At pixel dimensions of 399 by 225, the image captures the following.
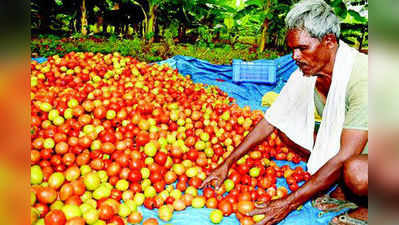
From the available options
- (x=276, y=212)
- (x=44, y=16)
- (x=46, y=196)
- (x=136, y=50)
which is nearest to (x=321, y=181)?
(x=276, y=212)

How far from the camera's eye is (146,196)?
243 cm

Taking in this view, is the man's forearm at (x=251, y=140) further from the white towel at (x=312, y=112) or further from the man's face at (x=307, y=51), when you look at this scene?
the man's face at (x=307, y=51)

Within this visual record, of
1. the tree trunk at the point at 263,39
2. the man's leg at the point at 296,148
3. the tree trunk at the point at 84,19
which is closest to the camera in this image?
the man's leg at the point at 296,148

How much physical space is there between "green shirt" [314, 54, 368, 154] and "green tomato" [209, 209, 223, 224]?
1.10 m

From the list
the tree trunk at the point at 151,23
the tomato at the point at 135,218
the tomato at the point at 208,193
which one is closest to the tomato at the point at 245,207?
the tomato at the point at 208,193

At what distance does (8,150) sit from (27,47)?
0.24 m

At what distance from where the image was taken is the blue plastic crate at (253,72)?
652 cm

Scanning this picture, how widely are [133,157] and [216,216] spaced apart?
921 millimetres

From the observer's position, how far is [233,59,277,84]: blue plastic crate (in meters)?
6.52

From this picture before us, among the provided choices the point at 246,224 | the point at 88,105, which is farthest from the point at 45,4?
the point at 246,224

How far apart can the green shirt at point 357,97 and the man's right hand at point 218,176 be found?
3.46ft

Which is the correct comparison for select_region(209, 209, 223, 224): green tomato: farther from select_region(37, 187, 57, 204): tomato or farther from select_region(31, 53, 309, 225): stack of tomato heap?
select_region(37, 187, 57, 204): tomato

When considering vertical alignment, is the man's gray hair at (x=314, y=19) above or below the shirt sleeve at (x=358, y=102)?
above

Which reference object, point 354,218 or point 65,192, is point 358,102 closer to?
point 354,218
